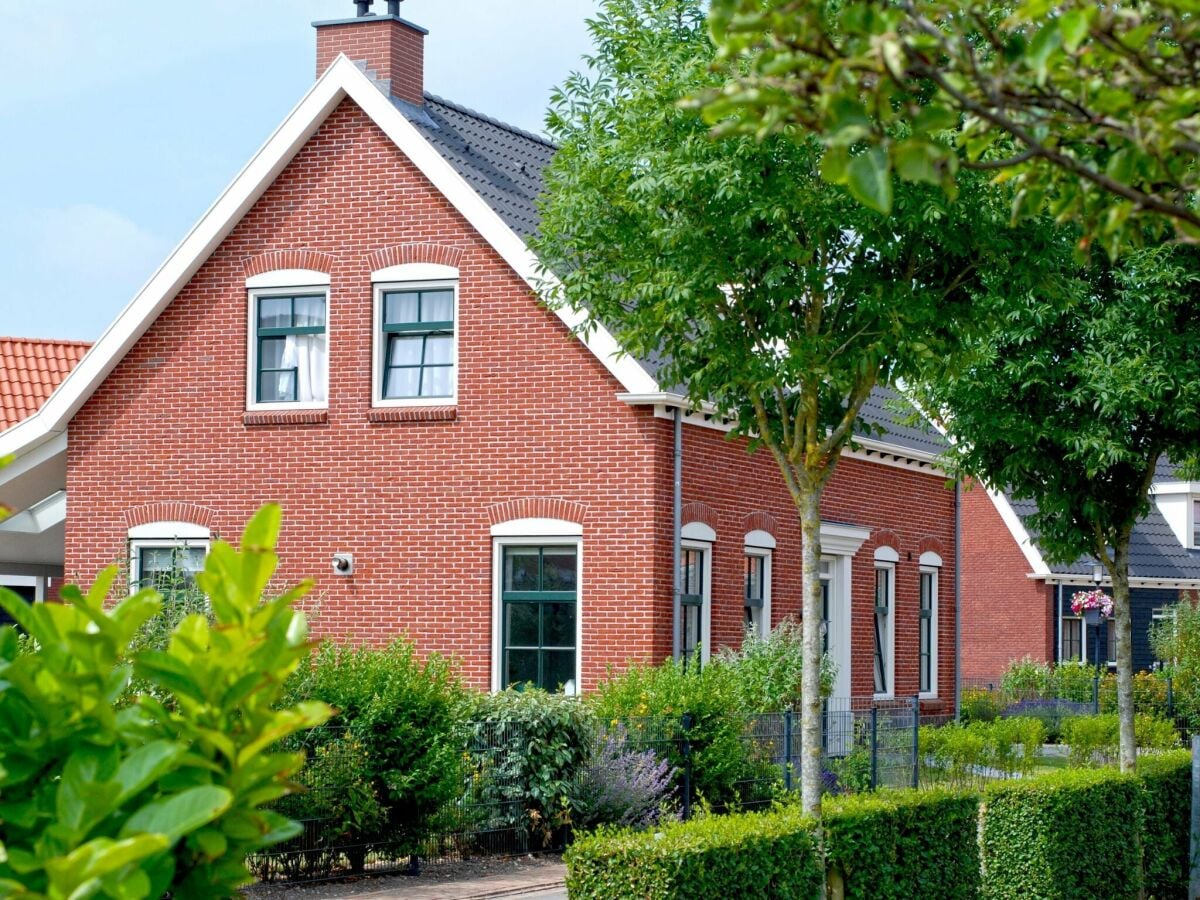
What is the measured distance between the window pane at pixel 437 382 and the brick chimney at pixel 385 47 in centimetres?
377

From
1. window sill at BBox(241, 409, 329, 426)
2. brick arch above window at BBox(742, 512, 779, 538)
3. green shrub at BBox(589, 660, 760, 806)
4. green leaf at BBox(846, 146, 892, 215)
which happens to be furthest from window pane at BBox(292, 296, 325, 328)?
green leaf at BBox(846, 146, 892, 215)

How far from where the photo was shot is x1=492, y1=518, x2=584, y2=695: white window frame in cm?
1816

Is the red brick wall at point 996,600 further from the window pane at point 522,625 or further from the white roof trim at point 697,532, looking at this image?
the window pane at point 522,625

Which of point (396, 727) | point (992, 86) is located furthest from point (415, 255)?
point (992, 86)

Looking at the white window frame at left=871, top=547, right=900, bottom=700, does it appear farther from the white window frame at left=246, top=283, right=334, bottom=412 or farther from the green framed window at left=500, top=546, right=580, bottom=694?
the white window frame at left=246, top=283, right=334, bottom=412

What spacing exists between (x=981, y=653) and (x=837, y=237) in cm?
2841

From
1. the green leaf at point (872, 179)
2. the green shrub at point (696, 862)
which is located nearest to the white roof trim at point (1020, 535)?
the green shrub at point (696, 862)

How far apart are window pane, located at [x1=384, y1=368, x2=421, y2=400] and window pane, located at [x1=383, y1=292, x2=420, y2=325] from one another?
1.86ft

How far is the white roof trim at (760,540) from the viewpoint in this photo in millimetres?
20080

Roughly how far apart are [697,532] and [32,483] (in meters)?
8.73

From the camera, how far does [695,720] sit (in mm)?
15375

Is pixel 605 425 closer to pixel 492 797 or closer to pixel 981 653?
pixel 492 797

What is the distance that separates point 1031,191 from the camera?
407 cm

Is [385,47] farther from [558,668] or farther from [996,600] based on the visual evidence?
[996,600]
